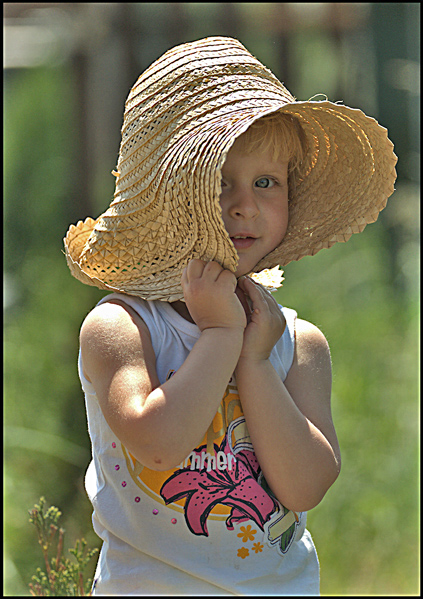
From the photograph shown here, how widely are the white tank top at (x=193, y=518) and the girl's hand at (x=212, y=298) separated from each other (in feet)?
0.28

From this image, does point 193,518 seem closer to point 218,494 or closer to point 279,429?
point 218,494

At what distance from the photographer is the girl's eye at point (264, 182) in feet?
3.83

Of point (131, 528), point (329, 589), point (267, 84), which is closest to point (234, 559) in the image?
point (131, 528)

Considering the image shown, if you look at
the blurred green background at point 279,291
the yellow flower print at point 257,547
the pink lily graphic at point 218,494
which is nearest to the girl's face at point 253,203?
the pink lily graphic at point 218,494

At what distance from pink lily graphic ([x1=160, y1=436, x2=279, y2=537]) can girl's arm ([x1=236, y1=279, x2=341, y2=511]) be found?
0.11ft

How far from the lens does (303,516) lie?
121 centimetres

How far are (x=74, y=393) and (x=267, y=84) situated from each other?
Result: 6.82 ft

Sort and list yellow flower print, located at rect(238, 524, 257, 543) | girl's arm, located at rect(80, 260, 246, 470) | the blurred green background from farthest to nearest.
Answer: the blurred green background → yellow flower print, located at rect(238, 524, 257, 543) → girl's arm, located at rect(80, 260, 246, 470)

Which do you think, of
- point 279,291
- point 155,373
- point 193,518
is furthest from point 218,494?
point 279,291

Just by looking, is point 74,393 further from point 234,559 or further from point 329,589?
point 234,559

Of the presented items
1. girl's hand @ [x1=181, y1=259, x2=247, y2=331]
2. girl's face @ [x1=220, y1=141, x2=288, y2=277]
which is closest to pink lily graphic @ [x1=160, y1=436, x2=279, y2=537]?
girl's hand @ [x1=181, y1=259, x2=247, y2=331]

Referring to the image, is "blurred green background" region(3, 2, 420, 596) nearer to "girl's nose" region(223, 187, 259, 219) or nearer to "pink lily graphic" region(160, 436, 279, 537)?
"pink lily graphic" region(160, 436, 279, 537)

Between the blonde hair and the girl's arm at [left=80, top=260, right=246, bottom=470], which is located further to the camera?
the blonde hair

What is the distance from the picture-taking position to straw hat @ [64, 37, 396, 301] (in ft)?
3.55
